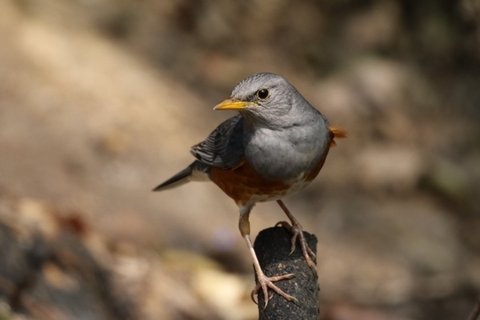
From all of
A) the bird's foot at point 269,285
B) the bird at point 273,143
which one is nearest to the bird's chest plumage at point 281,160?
the bird at point 273,143

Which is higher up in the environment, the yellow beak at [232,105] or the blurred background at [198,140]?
the blurred background at [198,140]

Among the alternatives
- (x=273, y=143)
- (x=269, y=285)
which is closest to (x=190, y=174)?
(x=273, y=143)

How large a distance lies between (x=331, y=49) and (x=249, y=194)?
7.54m

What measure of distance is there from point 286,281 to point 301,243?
40 cm

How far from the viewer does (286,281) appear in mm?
4039

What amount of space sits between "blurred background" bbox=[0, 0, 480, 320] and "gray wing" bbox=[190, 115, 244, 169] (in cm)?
188

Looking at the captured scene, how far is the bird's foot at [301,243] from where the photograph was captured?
4259 mm

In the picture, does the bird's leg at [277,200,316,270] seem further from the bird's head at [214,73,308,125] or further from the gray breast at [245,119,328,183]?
the bird's head at [214,73,308,125]

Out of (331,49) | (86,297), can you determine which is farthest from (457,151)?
(86,297)

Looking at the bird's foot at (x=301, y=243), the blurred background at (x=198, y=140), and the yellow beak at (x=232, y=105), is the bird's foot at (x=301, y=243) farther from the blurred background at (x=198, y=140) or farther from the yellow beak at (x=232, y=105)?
A: the blurred background at (x=198, y=140)

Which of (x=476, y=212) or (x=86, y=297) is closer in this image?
(x=86, y=297)

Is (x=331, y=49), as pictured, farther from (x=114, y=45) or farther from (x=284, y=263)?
A: (x=284, y=263)

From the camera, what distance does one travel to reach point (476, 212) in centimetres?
1095

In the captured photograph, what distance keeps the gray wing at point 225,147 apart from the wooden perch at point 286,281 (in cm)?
50
